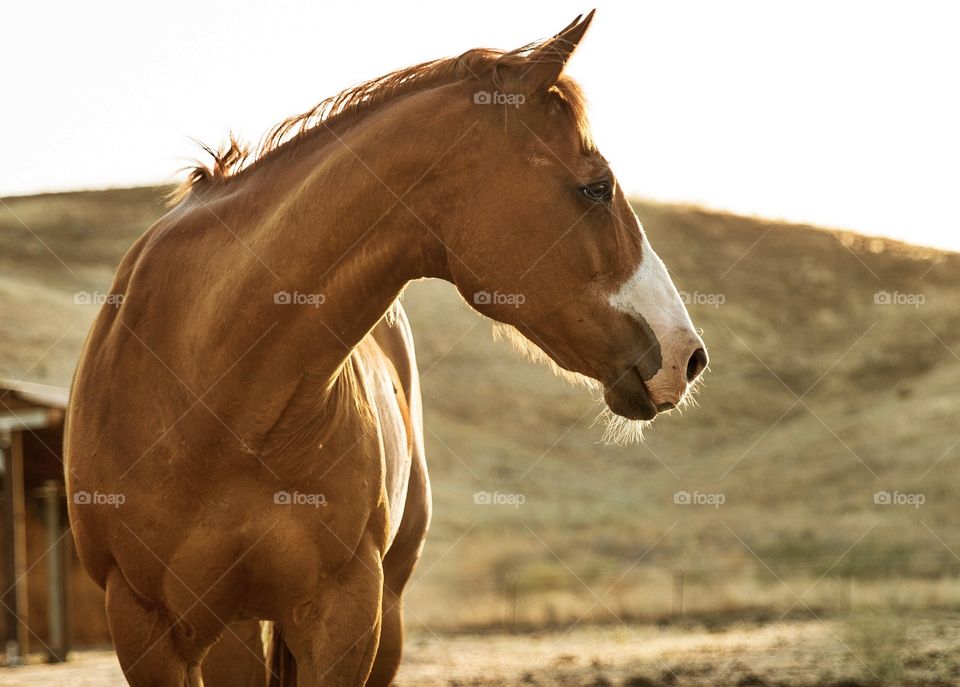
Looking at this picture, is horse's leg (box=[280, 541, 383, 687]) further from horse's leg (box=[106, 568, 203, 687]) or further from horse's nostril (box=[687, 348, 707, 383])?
horse's nostril (box=[687, 348, 707, 383])

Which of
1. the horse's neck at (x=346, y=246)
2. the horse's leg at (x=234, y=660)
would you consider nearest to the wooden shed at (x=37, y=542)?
the horse's leg at (x=234, y=660)

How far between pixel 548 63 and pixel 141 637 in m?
2.35

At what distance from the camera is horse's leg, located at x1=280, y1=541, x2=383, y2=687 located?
149 inches

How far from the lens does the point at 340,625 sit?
380cm

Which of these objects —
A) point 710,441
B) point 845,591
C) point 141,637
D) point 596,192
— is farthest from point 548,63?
point 710,441

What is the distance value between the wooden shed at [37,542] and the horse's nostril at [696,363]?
949 centimetres

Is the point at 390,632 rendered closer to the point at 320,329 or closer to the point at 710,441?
the point at 320,329

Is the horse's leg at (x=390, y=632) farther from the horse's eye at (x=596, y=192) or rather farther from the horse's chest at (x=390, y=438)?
the horse's eye at (x=596, y=192)

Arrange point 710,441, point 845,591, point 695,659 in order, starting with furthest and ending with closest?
point 710,441 → point 845,591 → point 695,659

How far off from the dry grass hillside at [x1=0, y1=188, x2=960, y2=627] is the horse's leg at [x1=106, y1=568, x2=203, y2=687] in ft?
40.4

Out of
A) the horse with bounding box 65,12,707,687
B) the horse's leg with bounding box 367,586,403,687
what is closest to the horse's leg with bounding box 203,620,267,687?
the horse with bounding box 65,12,707,687

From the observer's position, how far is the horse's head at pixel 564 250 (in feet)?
10.8

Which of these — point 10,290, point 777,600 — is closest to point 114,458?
point 777,600

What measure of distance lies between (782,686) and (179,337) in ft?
25.9
